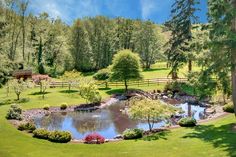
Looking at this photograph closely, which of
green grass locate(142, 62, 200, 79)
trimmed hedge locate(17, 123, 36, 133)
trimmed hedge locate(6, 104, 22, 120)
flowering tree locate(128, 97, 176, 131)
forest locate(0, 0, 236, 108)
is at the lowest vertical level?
trimmed hedge locate(17, 123, 36, 133)

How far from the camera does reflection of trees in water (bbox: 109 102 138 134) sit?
1508 inches

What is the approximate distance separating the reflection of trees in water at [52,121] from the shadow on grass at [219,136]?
573 inches

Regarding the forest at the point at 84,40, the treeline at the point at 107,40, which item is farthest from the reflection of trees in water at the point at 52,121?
the treeline at the point at 107,40

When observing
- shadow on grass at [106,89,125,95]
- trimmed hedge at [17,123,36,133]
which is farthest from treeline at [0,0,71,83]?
trimmed hedge at [17,123,36,133]

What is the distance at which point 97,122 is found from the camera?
40750 millimetres

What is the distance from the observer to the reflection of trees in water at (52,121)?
127 feet

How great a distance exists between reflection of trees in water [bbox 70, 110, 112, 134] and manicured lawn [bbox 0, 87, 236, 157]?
7.58 meters

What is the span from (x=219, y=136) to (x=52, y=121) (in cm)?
1941

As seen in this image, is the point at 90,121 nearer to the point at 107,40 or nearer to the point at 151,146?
the point at 151,146

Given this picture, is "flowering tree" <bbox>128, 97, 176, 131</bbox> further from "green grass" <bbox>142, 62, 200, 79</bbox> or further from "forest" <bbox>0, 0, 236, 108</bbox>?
"green grass" <bbox>142, 62, 200, 79</bbox>

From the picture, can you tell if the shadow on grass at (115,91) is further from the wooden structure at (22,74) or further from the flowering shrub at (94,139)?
the flowering shrub at (94,139)

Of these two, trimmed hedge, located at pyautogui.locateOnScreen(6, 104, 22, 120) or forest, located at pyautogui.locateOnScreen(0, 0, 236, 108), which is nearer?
trimmed hedge, located at pyautogui.locateOnScreen(6, 104, 22, 120)

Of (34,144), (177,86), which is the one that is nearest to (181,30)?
(177,86)

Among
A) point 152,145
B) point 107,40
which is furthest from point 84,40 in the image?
point 152,145
